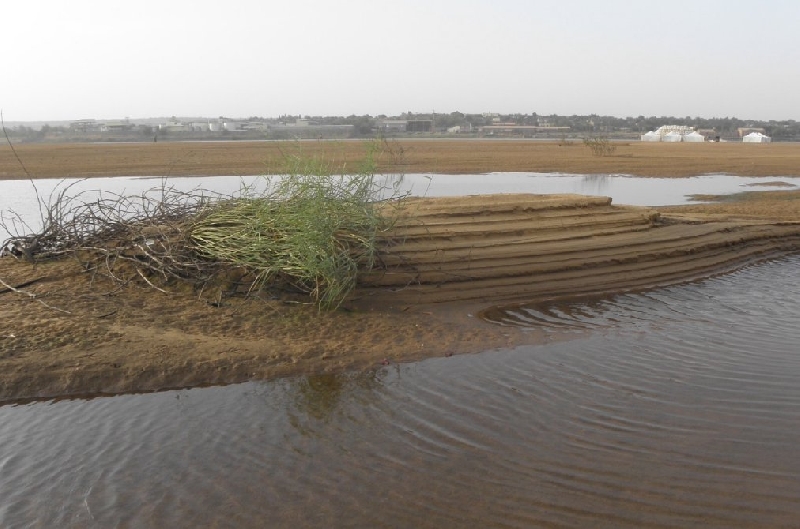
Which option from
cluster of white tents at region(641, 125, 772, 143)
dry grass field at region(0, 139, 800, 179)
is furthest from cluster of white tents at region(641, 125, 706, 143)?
dry grass field at region(0, 139, 800, 179)

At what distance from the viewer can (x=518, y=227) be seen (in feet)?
30.9

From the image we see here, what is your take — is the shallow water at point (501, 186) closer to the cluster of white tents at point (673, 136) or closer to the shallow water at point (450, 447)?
the shallow water at point (450, 447)

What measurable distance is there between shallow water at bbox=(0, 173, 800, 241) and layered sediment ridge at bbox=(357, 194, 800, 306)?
6.94m

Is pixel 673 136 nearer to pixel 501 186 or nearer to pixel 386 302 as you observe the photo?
pixel 501 186

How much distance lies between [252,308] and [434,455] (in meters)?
3.06

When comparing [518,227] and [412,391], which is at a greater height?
[518,227]

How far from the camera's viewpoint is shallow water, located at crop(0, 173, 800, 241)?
18500mm

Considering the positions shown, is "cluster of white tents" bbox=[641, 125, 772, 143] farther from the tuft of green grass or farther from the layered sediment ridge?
the tuft of green grass

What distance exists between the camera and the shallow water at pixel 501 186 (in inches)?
728

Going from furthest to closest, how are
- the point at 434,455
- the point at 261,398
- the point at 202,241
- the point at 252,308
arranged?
the point at 202,241 → the point at 252,308 → the point at 261,398 → the point at 434,455

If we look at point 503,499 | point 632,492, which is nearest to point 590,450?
point 632,492

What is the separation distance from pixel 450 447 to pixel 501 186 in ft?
58.1

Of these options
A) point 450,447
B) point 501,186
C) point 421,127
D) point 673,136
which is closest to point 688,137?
point 673,136

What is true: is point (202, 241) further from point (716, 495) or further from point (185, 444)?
point (716, 495)
